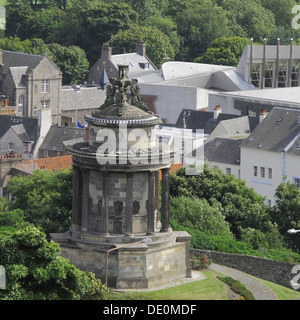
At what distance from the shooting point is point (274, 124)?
126 meters

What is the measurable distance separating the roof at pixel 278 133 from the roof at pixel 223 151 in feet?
3.89

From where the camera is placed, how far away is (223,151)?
127m

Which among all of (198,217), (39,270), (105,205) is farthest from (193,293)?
(198,217)

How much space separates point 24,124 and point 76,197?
69.9 meters

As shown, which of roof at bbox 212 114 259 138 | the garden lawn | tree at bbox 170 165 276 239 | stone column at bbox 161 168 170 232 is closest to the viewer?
the garden lawn

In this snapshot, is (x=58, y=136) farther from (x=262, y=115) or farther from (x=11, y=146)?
(x=262, y=115)

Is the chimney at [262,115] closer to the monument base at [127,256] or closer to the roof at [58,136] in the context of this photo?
the roof at [58,136]

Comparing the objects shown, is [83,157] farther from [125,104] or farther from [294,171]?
[294,171]

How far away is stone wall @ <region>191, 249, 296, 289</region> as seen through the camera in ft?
283

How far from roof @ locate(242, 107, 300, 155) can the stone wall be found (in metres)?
35.6

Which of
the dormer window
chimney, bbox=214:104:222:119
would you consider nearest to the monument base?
chimney, bbox=214:104:222:119

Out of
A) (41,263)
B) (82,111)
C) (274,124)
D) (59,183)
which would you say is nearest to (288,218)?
(59,183)

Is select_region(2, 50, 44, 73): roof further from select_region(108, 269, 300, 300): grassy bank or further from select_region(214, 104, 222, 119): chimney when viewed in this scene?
select_region(108, 269, 300, 300): grassy bank

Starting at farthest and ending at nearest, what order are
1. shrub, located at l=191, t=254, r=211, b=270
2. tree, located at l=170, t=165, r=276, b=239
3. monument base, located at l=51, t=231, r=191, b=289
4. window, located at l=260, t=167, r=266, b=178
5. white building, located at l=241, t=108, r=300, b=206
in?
window, located at l=260, t=167, r=266, b=178 → white building, located at l=241, t=108, r=300, b=206 → tree, located at l=170, t=165, r=276, b=239 → shrub, located at l=191, t=254, r=211, b=270 → monument base, located at l=51, t=231, r=191, b=289
